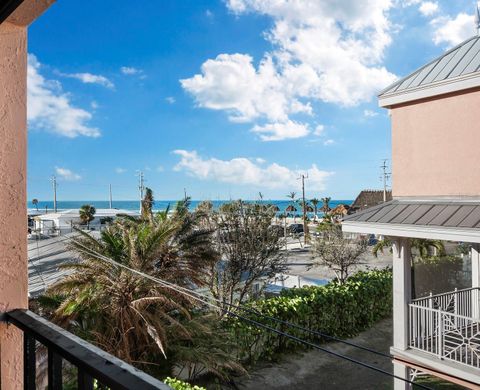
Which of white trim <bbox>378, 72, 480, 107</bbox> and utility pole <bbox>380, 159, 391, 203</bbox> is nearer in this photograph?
white trim <bbox>378, 72, 480, 107</bbox>

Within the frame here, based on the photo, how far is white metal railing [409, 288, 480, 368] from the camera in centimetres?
569

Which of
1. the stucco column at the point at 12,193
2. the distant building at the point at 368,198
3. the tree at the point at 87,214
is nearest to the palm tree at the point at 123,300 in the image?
the stucco column at the point at 12,193

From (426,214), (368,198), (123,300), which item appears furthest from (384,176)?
(123,300)

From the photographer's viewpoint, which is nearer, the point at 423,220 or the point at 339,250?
the point at 423,220

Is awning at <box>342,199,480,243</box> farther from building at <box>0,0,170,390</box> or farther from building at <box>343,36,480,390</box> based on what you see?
building at <box>0,0,170,390</box>

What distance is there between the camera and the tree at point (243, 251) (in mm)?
10320

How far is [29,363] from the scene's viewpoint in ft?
4.53

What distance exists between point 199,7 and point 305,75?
6601mm

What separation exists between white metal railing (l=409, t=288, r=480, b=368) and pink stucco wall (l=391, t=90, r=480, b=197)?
183 cm

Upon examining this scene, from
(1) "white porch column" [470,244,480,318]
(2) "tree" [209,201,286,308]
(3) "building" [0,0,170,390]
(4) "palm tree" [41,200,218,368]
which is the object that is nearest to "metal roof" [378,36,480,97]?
(1) "white porch column" [470,244,480,318]

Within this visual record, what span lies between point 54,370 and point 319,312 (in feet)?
29.8

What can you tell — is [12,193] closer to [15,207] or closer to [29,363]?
[15,207]

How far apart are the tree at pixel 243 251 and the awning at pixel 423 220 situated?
4304 millimetres

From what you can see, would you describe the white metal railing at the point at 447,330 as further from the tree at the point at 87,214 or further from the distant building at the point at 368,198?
the distant building at the point at 368,198
